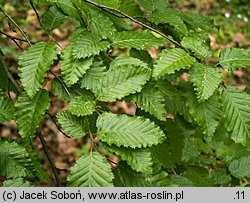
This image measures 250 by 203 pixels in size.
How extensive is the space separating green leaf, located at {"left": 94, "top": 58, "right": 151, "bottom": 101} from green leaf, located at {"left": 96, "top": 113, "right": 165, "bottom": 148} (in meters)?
0.07

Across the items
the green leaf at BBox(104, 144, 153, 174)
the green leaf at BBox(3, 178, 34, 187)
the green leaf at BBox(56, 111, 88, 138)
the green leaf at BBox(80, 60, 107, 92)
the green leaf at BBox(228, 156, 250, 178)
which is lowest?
the green leaf at BBox(228, 156, 250, 178)

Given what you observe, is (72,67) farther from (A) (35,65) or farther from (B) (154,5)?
(B) (154,5)

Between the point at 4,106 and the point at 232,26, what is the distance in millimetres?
4057

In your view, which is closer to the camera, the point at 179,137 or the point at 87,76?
the point at 87,76

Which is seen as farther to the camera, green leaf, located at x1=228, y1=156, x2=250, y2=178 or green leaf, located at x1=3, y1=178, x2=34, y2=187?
green leaf, located at x1=228, y1=156, x2=250, y2=178

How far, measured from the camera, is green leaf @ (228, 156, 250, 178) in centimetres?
169

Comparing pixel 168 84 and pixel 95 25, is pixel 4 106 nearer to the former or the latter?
pixel 95 25

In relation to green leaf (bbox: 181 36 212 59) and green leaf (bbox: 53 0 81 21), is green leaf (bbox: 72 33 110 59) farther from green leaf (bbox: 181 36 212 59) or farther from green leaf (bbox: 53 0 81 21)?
green leaf (bbox: 181 36 212 59)

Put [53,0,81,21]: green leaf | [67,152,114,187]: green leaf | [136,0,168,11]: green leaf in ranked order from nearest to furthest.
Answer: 1. [67,152,114,187]: green leaf
2. [53,0,81,21]: green leaf
3. [136,0,168,11]: green leaf

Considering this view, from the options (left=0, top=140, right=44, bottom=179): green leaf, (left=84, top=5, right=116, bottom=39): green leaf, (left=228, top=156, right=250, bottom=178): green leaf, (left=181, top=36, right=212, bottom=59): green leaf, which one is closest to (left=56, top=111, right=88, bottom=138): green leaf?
(left=0, top=140, right=44, bottom=179): green leaf

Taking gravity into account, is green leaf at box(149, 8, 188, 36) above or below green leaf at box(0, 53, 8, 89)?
above

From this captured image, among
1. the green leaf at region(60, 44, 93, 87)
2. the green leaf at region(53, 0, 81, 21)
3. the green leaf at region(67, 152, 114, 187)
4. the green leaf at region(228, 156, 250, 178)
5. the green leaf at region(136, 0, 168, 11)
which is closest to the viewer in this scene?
the green leaf at region(67, 152, 114, 187)
